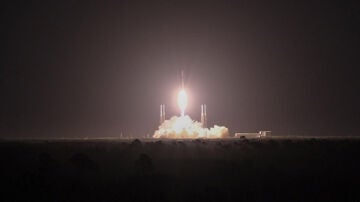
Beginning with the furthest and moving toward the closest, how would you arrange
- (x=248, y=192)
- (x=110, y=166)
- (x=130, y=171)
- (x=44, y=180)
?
(x=110, y=166) < (x=130, y=171) < (x=44, y=180) < (x=248, y=192)

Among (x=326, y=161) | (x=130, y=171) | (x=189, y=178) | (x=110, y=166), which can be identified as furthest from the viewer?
(x=326, y=161)

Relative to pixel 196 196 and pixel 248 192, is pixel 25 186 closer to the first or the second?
pixel 196 196

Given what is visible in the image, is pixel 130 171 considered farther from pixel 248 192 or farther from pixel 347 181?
pixel 347 181

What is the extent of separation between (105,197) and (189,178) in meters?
13.5

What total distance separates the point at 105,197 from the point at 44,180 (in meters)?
10.5

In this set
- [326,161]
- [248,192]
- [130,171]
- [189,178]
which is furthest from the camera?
[326,161]

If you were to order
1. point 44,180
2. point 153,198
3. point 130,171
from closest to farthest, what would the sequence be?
point 153,198 < point 44,180 < point 130,171

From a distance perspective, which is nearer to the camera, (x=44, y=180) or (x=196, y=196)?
(x=196, y=196)

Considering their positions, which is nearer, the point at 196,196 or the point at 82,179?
the point at 196,196

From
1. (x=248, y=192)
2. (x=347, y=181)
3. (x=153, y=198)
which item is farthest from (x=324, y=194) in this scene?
(x=153, y=198)

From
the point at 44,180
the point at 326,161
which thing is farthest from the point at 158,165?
the point at 326,161

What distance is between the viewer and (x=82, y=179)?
45812 millimetres

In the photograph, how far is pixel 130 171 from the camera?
52812mm

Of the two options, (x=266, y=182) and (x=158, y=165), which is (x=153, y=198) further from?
(x=158, y=165)
